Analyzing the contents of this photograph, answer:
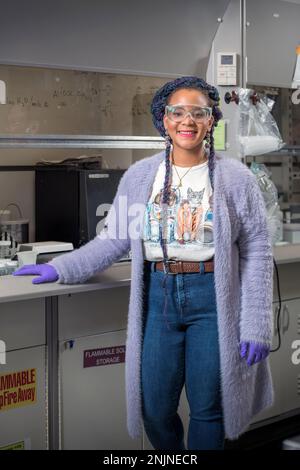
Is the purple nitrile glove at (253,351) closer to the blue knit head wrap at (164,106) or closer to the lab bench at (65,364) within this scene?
the blue knit head wrap at (164,106)

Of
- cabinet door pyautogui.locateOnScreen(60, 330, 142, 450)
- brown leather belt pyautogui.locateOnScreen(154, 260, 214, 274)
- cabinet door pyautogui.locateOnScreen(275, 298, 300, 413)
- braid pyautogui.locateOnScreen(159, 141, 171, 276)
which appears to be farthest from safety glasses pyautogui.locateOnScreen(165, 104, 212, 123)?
cabinet door pyautogui.locateOnScreen(275, 298, 300, 413)

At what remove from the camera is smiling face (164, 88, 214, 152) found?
178cm

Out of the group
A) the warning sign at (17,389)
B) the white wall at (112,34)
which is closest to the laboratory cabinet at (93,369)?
the warning sign at (17,389)

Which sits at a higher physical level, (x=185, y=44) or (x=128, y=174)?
(x=185, y=44)

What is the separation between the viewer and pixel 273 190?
9.51ft

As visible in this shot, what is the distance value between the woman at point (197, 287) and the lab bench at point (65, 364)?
314mm

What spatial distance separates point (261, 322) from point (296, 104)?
77.7 inches

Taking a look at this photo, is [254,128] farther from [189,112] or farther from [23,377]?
[23,377]

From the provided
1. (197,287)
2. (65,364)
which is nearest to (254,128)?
Result: (197,287)

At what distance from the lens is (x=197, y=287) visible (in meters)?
1.76

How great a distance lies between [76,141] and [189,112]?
2.49ft
